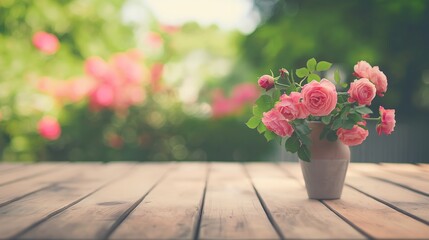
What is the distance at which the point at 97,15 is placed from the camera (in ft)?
24.1

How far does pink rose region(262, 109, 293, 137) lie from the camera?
1.74 m

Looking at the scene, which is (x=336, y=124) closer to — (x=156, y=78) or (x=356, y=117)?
(x=356, y=117)

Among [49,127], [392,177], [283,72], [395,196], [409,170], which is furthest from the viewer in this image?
[49,127]

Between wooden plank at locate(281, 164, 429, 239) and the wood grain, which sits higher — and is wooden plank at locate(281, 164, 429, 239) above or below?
above

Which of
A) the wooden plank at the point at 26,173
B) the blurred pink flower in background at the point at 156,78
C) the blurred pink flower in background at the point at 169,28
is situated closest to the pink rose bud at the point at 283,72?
the wooden plank at the point at 26,173

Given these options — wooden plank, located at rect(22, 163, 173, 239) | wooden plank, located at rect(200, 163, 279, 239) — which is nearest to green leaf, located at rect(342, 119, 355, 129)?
wooden plank, located at rect(200, 163, 279, 239)

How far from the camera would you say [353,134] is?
5.98 ft

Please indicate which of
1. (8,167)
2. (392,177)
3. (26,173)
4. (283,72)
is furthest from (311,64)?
(8,167)

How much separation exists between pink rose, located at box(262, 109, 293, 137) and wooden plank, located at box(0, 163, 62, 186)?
1163mm

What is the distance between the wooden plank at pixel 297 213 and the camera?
1.33m

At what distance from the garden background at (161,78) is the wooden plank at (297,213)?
2674mm

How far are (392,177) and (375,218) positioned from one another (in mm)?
1098

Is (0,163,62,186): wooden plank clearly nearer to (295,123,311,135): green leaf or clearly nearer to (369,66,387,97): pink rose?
(295,123,311,135): green leaf

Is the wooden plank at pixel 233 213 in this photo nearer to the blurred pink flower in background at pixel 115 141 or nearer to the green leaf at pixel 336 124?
the green leaf at pixel 336 124
